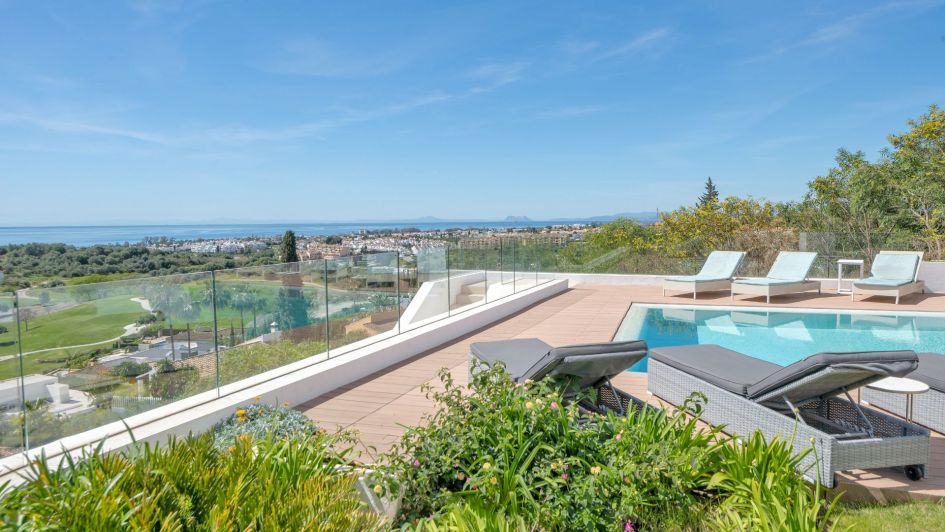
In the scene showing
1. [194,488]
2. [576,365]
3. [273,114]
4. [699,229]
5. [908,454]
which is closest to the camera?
[194,488]

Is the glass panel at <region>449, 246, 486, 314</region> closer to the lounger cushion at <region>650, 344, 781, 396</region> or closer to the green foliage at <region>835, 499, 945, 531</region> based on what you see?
the lounger cushion at <region>650, 344, 781, 396</region>

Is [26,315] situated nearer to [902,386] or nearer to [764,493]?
[764,493]

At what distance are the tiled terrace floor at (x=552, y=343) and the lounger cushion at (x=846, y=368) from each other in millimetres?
549

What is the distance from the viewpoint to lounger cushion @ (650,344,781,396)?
3.75 m

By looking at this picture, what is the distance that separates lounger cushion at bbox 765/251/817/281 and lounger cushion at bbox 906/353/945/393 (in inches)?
313

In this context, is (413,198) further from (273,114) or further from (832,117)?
(832,117)

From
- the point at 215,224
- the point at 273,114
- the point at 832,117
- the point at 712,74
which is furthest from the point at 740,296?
the point at 215,224

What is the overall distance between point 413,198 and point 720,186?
3309 centimetres

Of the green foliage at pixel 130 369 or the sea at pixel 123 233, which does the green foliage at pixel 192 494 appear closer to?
the green foliage at pixel 130 369

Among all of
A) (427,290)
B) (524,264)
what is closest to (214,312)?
(427,290)

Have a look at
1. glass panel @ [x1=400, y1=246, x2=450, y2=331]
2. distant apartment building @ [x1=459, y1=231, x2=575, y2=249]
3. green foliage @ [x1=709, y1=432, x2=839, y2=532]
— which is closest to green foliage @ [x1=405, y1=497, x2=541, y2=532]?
green foliage @ [x1=709, y1=432, x2=839, y2=532]

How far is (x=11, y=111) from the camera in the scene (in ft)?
156

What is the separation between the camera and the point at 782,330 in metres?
8.98

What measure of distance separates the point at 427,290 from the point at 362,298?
158 centimetres
